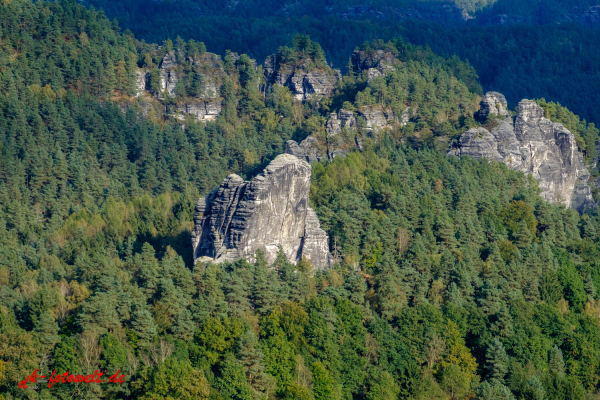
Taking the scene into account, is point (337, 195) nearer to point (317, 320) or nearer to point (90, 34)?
point (317, 320)

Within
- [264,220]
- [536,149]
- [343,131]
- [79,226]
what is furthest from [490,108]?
[79,226]

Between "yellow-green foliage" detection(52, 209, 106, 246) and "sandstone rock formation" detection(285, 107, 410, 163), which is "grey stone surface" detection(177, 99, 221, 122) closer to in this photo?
"sandstone rock formation" detection(285, 107, 410, 163)

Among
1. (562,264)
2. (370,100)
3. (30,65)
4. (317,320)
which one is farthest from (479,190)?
(30,65)

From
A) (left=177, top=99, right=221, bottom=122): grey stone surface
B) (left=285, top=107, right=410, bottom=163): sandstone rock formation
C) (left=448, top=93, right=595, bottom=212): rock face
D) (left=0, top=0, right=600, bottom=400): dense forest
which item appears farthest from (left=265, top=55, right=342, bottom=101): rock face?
(left=448, top=93, right=595, bottom=212): rock face

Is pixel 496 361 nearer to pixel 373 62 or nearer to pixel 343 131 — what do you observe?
pixel 343 131

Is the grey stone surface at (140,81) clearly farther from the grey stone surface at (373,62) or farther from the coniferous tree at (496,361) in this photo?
the coniferous tree at (496,361)

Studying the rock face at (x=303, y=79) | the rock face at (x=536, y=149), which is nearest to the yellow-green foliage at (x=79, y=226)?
the rock face at (x=536, y=149)
